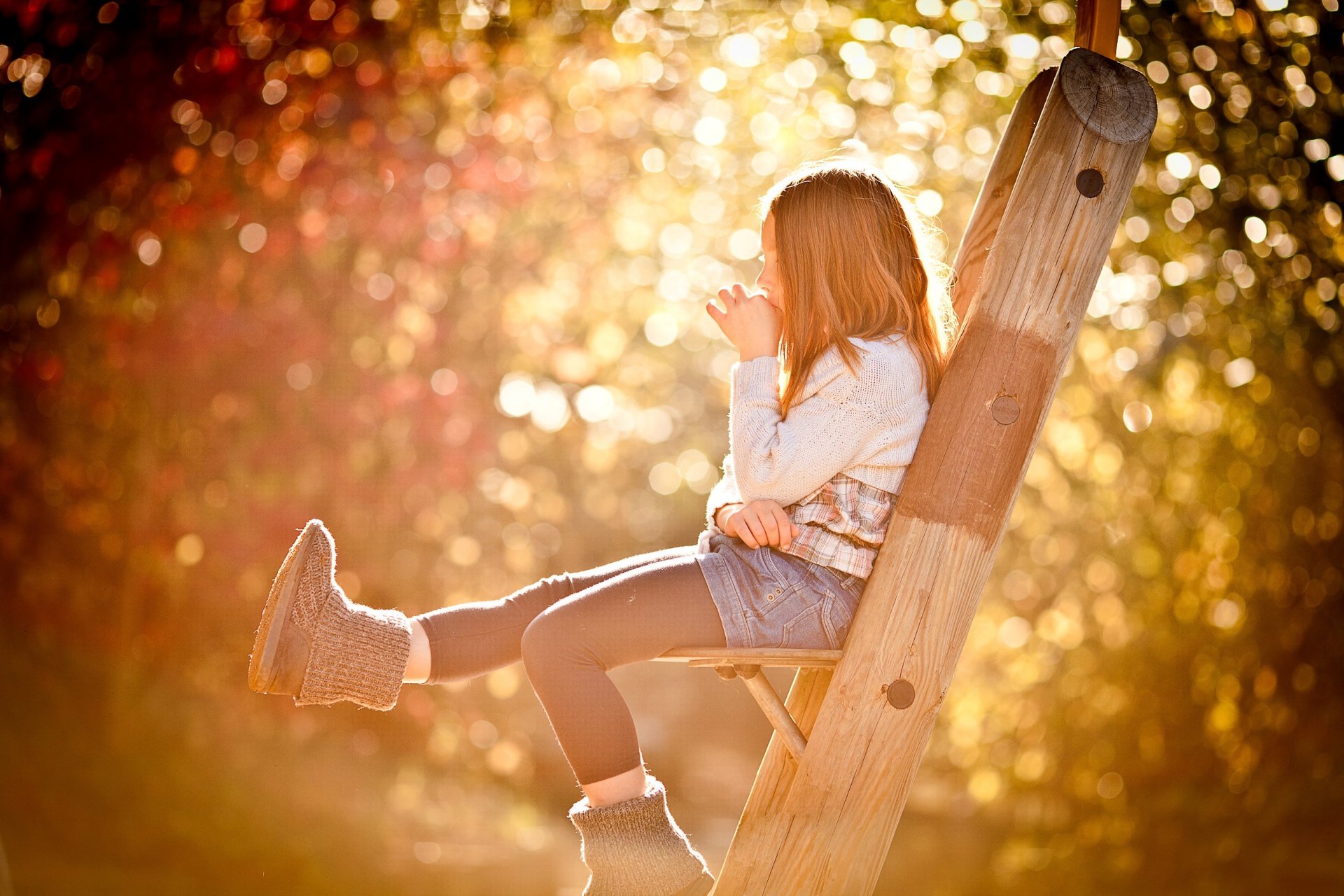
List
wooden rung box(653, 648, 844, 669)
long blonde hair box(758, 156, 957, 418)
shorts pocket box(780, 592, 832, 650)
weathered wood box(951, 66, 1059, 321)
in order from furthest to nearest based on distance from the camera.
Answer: weathered wood box(951, 66, 1059, 321), long blonde hair box(758, 156, 957, 418), shorts pocket box(780, 592, 832, 650), wooden rung box(653, 648, 844, 669)

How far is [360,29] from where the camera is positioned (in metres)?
4.27

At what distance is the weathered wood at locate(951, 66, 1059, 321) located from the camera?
7.56 feet

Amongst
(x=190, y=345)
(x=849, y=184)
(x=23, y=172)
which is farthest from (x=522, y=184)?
(x=849, y=184)

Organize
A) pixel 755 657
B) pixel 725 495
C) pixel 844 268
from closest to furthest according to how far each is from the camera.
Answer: pixel 755 657, pixel 844 268, pixel 725 495

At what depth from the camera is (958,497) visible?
6.56 ft

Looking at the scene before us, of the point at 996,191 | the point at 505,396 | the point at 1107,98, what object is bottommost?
the point at 505,396

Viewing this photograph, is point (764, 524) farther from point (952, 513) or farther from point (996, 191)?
point (996, 191)

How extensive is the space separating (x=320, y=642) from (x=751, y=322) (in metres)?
0.90

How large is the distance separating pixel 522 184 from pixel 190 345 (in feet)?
4.73

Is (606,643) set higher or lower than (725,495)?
lower

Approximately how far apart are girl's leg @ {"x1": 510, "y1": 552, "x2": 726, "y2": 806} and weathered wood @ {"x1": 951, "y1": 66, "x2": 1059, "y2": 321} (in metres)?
0.78

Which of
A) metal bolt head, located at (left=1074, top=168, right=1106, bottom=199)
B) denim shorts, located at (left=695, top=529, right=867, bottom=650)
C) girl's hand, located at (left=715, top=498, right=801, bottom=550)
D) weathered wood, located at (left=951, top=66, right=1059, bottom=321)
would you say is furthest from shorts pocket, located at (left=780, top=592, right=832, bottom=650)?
metal bolt head, located at (left=1074, top=168, right=1106, bottom=199)

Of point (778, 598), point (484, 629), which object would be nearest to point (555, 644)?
point (484, 629)

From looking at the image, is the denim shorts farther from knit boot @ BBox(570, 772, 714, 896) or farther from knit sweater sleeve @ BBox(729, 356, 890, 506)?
knit boot @ BBox(570, 772, 714, 896)
